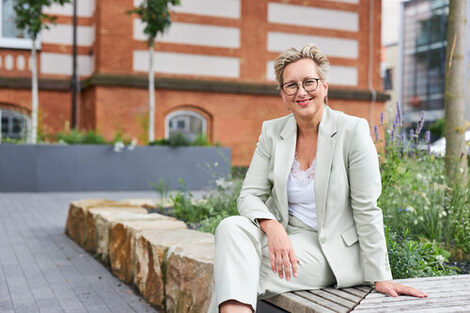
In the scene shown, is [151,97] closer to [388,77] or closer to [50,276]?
[50,276]

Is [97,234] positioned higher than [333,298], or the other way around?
[333,298]

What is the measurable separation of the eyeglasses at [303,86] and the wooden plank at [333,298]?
942 millimetres

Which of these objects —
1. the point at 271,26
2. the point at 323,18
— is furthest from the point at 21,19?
the point at 323,18

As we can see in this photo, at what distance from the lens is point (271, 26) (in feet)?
55.9

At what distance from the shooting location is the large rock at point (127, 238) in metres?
4.78

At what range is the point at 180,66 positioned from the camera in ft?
52.8

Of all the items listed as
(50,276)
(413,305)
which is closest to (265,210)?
(413,305)

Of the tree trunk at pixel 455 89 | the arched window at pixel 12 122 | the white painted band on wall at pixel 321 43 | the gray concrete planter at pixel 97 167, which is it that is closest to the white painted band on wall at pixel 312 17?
the white painted band on wall at pixel 321 43

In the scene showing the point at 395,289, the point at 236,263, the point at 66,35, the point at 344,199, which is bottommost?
the point at 395,289

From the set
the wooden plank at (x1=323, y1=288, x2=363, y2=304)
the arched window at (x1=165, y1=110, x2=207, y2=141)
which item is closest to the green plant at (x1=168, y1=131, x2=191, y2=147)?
the arched window at (x1=165, y1=110, x2=207, y2=141)

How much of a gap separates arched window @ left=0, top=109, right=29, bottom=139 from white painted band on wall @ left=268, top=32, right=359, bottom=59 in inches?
297

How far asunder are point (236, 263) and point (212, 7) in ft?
48.4

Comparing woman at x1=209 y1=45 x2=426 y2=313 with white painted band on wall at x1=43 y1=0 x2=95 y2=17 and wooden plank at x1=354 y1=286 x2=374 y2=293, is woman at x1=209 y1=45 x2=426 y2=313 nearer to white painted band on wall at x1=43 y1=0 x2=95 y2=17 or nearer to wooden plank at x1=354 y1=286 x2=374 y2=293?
wooden plank at x1=354 y1=286 x2=374 y2=293

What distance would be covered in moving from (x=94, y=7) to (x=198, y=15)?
2.99 meters
